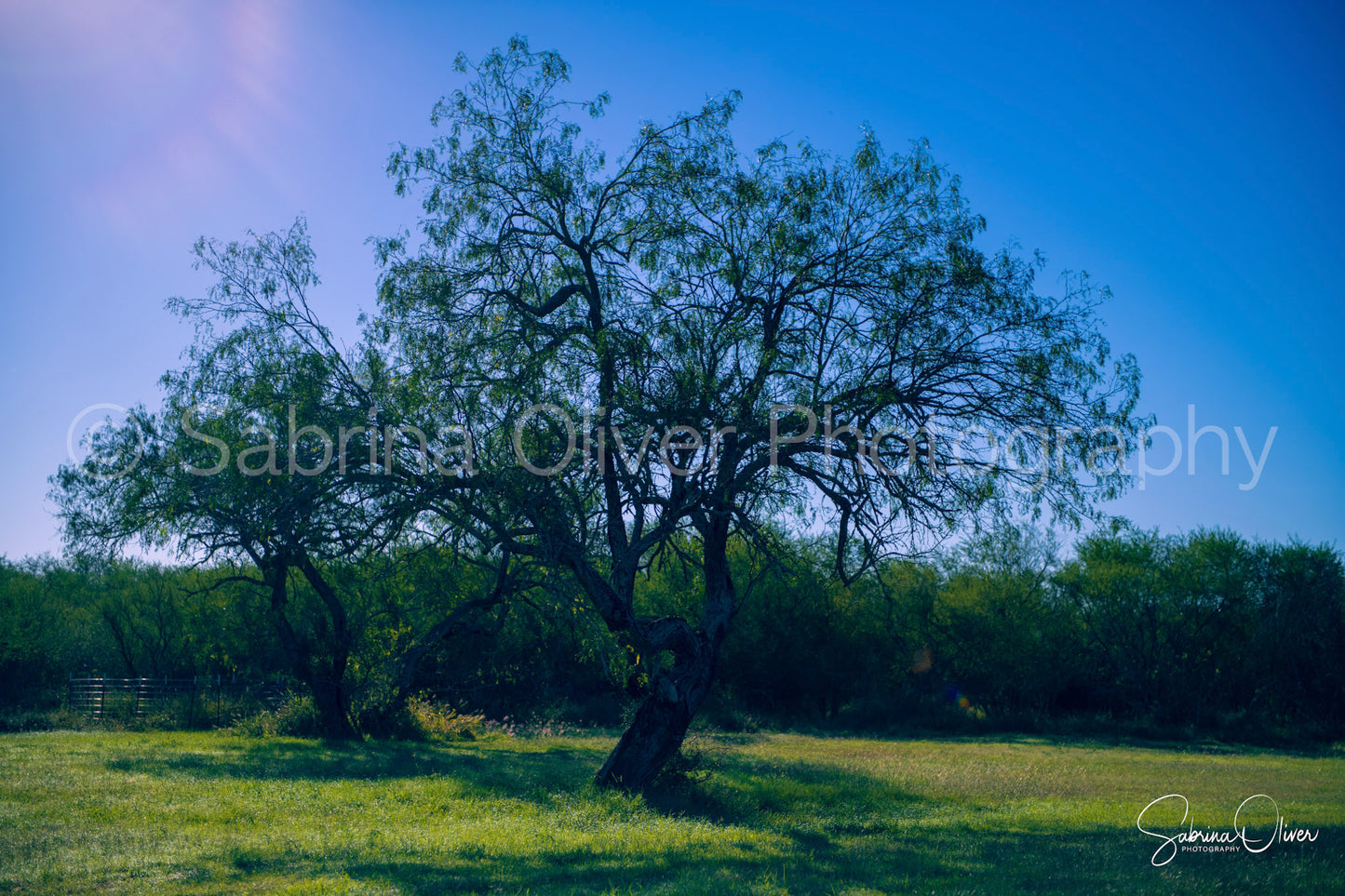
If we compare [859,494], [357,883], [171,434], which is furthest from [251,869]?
[171,434]

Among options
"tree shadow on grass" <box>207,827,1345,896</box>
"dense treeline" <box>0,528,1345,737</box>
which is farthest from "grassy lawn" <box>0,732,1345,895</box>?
"dense treeline" <box>0,528,1345,737</box>

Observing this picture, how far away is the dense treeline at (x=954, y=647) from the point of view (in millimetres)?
34594

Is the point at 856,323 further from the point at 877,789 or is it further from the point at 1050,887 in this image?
the point at 877,789

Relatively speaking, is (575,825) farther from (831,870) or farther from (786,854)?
(831,870)

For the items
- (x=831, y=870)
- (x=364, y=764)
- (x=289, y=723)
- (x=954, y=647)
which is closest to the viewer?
(x=831, y=870)

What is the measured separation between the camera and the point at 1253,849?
10422mm

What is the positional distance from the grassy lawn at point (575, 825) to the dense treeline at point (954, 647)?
1191 centimetres
